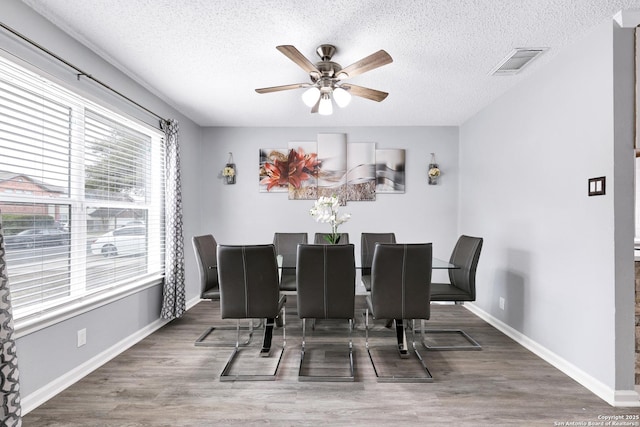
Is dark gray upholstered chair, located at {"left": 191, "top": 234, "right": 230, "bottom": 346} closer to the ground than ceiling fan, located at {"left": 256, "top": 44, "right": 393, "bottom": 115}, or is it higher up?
closer to the ground

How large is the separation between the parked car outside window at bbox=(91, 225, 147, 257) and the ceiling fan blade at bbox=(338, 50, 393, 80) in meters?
2.43

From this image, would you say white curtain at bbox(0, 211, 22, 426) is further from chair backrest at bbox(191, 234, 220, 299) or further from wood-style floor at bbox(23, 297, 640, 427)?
chair backrest at bbox(191, 234, 220, 299)

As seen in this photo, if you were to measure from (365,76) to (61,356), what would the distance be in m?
3.30

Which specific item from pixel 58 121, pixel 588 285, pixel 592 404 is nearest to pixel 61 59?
pixel 58 121

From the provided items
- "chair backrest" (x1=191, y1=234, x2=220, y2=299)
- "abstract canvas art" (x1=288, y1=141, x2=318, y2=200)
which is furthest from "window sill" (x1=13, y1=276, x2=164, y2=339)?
"abstract canvas art" (x1=288, y1=141, x2=318, y2=200)

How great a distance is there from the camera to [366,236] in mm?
3918

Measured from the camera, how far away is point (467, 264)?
3104 mm

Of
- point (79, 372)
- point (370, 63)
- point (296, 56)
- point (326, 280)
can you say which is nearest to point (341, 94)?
point (370, 63)

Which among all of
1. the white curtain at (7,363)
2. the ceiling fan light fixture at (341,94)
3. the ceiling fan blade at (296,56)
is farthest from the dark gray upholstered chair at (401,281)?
the white curtain at (7,363)

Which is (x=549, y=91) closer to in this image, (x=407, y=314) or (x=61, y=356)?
(x=407, y=314)

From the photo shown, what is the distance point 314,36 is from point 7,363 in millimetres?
2652

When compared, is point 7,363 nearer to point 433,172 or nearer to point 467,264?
point 467,264

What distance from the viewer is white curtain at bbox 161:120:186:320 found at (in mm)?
3553

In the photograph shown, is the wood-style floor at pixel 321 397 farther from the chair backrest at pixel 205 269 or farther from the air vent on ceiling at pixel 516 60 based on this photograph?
the air vent on ceiling at pixel 516 60
